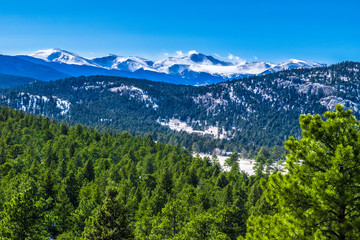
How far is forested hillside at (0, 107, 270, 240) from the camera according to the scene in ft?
104

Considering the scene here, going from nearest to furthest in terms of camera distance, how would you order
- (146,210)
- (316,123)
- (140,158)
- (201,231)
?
(316,123)
(201,231)
(146,210)
(140,158)

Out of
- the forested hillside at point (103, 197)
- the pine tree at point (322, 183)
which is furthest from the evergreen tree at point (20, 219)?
the pine tree at point (322, 183)

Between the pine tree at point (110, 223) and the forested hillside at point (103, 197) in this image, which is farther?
the forested hillside at point (103, 197)

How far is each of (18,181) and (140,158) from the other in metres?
69.4

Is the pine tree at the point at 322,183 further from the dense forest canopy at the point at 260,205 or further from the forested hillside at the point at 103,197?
the forested hillside at the point at 103,197

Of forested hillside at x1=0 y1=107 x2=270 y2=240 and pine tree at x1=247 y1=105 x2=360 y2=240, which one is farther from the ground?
pine tree at x1=247 y1=105 x2=360 y2=240

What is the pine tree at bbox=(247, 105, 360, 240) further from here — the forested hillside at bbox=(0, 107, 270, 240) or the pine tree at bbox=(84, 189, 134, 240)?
the forested hillside at bbox=(0, 107, 270, 240)

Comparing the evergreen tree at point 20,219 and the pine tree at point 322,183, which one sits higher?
the pine tree at point 322,183

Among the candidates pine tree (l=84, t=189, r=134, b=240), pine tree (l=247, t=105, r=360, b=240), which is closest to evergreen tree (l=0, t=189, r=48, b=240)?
pine tree (l=84, t=189, r=134, b=240)

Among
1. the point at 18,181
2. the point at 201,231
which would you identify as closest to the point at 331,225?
the point at 201,231

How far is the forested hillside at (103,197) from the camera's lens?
Answer: 31609mm

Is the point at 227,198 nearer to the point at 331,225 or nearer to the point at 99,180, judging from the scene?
the point at 99,180

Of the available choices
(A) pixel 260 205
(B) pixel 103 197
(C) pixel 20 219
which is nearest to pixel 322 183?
(C) pixel 20 219

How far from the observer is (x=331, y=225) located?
13.8m
